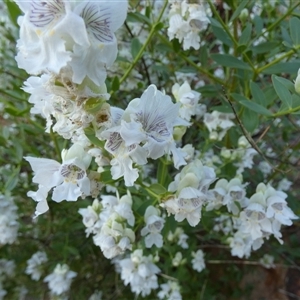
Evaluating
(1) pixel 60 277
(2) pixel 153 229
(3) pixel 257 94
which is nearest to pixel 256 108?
(3) pixel 257 94

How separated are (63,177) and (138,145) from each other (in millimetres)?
127

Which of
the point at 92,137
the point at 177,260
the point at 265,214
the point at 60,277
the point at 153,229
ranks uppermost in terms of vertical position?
the point at 92,137

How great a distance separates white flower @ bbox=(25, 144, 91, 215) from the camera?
0.56 m

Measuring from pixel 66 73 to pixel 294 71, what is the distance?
1.89ft

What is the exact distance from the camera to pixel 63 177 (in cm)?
57

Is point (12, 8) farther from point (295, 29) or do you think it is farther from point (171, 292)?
point (171, 292)

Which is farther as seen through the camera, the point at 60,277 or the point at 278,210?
the point at 60,277

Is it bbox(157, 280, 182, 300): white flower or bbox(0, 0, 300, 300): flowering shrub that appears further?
bbox(157, 280, 182, 300): white flower

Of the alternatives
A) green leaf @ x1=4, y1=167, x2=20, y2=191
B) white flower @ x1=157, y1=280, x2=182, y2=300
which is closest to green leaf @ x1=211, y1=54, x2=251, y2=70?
green leaf @ x1=4, y1=167, x2=20, y2=191

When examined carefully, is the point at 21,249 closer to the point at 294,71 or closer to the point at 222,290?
the point at 222,290

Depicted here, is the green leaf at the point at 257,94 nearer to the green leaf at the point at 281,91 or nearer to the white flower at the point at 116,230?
the green leaf at the point at 281,91

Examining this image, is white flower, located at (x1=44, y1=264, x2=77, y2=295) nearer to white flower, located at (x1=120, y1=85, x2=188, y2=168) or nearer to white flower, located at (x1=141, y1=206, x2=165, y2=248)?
white flower, located at (x1=141, y1=206, x2=165, y2=248)

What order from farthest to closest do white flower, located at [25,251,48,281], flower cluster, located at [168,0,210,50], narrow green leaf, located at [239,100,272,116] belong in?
white flower, located at [25,251,48,281] → flower cluster, located at [168,0,210,50] → narrow green leaf, located at [239,100,272,116]

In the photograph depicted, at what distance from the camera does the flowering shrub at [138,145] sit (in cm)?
44
